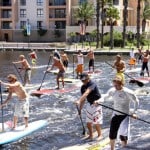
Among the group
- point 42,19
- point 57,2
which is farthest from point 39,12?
point 57,2

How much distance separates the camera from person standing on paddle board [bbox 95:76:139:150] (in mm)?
12046

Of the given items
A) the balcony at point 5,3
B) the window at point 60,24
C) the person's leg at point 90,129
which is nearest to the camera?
the person's leg at point 90,129

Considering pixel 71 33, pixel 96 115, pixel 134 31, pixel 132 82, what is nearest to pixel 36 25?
pixel 71 33

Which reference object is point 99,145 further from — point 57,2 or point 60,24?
point 57,2

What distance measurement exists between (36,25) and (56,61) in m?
76.1

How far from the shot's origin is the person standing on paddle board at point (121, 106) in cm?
1205

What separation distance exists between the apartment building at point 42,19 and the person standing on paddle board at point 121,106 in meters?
84.0

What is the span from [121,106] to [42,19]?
9018cm

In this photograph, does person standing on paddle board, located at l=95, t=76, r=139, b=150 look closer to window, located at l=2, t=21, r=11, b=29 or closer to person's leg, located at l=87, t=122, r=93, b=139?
person's leg, located at l=87, t=122, r=93, b=139

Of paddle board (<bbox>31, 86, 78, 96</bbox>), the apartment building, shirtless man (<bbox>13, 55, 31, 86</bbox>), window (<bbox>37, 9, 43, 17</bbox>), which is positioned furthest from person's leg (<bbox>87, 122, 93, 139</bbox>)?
window (<bbox>37, 9, 43, 17</bbox>)

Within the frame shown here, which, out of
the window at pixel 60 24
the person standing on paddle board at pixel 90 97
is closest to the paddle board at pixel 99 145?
the person standing on paddle board at pixel 90 97

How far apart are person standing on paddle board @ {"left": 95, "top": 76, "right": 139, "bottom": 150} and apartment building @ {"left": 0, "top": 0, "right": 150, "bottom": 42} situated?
84.0 meters

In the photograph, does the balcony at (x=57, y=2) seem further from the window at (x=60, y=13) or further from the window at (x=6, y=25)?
the window at (x=6, y=25)

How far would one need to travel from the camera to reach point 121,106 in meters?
12.2
